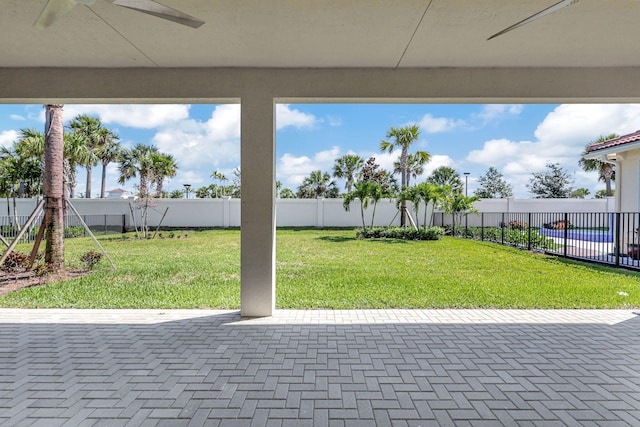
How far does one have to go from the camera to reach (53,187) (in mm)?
6879

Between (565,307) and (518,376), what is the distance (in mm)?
2752

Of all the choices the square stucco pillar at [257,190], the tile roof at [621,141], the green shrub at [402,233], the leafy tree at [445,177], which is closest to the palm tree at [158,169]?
the green shrub at [402,233]

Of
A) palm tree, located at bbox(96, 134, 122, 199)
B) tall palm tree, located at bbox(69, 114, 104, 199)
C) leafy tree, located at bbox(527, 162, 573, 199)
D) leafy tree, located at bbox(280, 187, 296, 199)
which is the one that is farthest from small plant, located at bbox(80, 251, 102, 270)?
leafy tree, located at bbox(527, 162, 573, 199)

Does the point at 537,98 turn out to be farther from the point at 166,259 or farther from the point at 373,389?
the point at 166,259

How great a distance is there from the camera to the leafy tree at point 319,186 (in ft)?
102

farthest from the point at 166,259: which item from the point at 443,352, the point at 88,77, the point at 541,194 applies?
the point at 541,194

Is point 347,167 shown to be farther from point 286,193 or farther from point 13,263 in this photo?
point 13,263

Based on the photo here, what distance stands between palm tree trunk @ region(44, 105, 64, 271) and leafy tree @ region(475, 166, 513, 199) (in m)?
37.4

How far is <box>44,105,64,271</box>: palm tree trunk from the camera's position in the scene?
6871 millimetres
